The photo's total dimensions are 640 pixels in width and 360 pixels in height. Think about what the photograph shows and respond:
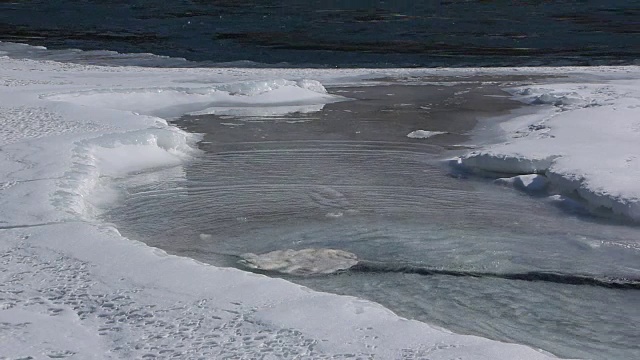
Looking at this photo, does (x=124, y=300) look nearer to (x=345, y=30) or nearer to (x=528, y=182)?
(x=528, y=182)

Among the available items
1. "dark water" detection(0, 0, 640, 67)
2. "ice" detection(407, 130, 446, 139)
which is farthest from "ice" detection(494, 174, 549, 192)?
"dark water" detection(0, 0, 640, 67)

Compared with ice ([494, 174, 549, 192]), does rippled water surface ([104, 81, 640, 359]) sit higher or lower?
lower

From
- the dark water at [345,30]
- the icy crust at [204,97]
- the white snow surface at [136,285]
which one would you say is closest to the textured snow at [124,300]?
the white snow surface at [136,285]

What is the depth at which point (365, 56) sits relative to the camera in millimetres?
13906

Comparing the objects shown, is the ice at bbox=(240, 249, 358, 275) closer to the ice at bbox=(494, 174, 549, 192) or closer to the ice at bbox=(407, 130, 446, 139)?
the ice at bbox=(494, 174, 549, 192)

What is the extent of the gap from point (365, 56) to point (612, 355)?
11071 millimetres

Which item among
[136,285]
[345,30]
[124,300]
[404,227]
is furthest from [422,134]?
[345,30]

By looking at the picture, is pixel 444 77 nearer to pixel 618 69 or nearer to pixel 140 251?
pixel 618 69

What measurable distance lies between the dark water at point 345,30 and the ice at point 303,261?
8905 mm

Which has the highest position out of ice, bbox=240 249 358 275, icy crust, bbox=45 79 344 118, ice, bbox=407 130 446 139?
icy crust, bbox=45 79 344 118

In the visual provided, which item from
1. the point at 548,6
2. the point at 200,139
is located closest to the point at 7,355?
the point at 200,139

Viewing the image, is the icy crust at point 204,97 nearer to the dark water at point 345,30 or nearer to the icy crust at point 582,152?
the icy crust at point 582,152

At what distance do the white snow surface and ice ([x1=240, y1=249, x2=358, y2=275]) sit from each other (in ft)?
1.23

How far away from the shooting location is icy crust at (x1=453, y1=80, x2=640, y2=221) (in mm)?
4805
